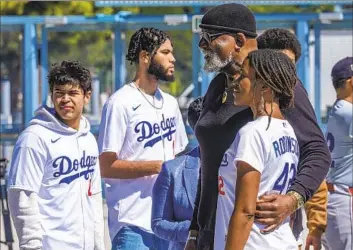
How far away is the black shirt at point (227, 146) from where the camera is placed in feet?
13.3

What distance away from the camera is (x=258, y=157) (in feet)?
12.4

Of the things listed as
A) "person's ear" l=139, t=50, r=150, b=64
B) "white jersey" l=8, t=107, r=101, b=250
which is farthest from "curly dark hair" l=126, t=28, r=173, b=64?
"white jersey" l=8, t=107, r=101, b=250

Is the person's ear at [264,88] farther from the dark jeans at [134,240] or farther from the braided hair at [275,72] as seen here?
the dark jeans at [134,240]

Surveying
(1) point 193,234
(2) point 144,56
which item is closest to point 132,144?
(2) point 144,56

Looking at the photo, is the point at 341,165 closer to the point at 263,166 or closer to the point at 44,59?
the point at 263,166

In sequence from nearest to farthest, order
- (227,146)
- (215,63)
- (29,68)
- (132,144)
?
(227,146) < (215,63) < (132,144) < (29,68)

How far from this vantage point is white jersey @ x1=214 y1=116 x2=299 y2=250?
3.79 metres

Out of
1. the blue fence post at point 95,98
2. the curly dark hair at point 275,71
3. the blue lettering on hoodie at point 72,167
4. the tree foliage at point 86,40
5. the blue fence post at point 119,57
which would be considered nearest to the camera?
the curly dark hair at point 275,71

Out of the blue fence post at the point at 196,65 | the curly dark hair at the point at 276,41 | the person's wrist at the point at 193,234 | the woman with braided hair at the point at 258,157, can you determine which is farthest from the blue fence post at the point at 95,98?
the woman with braided hair at the point at 258,157

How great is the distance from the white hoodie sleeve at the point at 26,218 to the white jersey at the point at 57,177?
4cm

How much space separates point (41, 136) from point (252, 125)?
178 cm

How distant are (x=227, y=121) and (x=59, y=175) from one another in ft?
4.87

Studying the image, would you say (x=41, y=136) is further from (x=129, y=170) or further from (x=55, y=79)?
(x=129, y=170)

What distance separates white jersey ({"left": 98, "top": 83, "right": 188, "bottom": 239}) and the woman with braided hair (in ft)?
7.00
